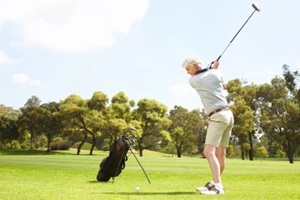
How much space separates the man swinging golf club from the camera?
7.18 meters

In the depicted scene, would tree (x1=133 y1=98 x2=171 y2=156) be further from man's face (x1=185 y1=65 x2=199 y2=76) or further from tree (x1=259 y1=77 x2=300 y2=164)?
man's face (x1=185 y1=65 x2=199 y2=76)

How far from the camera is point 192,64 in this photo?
7457 mm

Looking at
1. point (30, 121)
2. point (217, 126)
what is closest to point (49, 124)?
point (30, 121)

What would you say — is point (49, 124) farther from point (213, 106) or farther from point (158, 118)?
point (213, 106)

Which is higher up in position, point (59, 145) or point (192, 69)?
point (59, 145)

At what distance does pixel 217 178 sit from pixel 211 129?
0.86m

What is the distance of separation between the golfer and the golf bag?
339 centimetres

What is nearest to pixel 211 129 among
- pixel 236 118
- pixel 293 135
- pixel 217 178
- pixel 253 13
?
pixel 217 178

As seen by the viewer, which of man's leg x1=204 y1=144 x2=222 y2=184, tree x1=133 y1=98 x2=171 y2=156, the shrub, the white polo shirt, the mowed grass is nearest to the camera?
the mowed grass

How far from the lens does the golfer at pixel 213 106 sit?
283 inches

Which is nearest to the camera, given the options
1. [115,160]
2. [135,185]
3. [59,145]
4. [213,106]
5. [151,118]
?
[213,106]

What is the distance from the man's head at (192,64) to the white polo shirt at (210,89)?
119 mm

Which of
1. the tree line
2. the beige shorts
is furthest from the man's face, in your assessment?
the tree line

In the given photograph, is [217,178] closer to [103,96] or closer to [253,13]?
[253,13]
